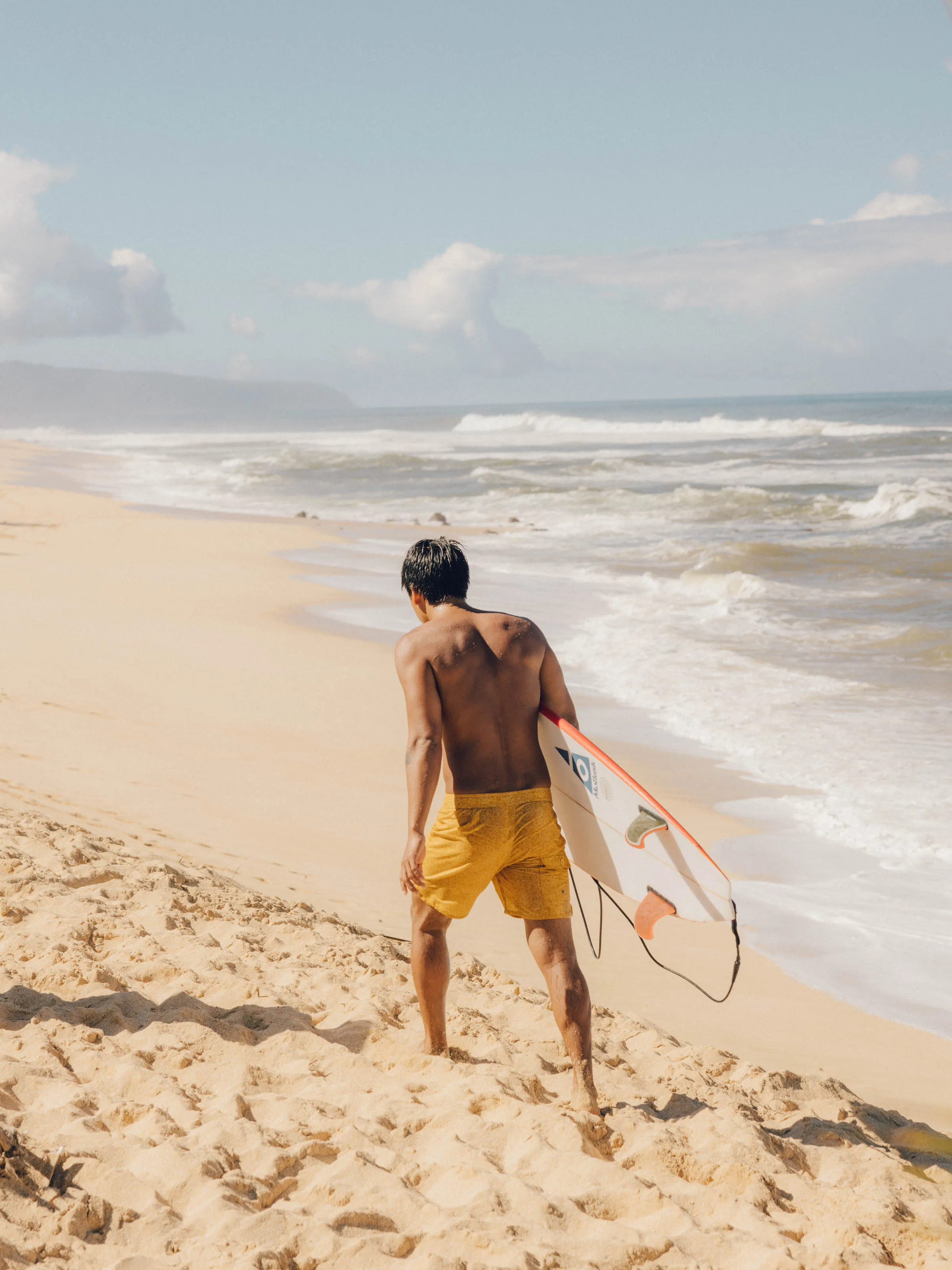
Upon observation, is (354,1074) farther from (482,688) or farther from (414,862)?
(482,688)

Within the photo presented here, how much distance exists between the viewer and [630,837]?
3223 mm

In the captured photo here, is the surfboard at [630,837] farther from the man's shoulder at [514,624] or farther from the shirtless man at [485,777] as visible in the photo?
the man's shoulder at [514,624]

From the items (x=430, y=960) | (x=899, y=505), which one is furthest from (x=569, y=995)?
(x=899, y=505)

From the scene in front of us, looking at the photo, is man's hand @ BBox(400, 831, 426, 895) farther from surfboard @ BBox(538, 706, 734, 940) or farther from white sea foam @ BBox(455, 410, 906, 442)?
white sea foam @ BBox(455, 410, 906, 442)

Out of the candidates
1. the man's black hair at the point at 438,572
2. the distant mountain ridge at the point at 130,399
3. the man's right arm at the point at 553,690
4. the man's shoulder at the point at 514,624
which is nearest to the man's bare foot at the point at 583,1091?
the man's right arm at the point at 553,690

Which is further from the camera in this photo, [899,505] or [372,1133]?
[899,505]

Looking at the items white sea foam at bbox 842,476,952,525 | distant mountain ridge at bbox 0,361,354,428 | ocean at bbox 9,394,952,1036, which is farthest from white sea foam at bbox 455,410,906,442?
distant mountain ridge at bbox 0,361,354,428

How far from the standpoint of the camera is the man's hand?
3.06m

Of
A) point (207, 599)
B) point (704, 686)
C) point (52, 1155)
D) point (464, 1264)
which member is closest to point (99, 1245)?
point (52, 1155)

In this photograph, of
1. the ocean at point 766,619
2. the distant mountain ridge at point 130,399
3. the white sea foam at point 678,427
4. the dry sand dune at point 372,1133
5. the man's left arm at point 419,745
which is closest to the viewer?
the dry sand dune at point 372,1133

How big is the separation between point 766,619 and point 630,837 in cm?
926

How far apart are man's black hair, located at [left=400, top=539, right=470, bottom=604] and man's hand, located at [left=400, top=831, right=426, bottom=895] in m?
0.69

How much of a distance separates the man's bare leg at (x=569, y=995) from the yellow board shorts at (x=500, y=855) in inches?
2.0

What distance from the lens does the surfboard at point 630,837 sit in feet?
10.3
